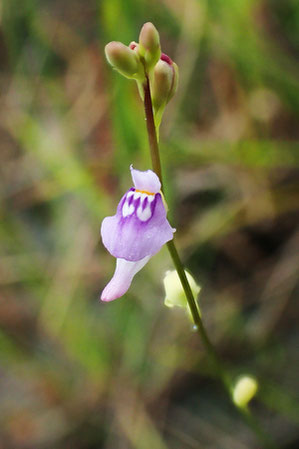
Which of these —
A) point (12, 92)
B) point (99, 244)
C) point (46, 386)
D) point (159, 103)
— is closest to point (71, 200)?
point (99, 244)

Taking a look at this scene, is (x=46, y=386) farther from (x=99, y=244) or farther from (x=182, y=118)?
(x=182, y=118)

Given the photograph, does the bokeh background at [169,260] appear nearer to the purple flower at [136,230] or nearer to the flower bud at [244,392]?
the flower bud at [244,392]

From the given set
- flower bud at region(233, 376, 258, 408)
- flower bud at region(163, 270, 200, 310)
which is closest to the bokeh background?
flower bud at region(233, 376, 258, 408)

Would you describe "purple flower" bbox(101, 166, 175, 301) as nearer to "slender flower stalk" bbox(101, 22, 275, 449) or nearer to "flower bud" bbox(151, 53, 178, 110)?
"slender flower stalk" bbox(101, 22, 275, 449)

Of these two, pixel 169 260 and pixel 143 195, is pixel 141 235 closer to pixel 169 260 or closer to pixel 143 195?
pixel 143 195

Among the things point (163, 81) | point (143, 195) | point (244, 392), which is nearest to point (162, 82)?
point (163, 81)

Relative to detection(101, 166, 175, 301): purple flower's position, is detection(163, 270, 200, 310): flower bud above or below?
below
